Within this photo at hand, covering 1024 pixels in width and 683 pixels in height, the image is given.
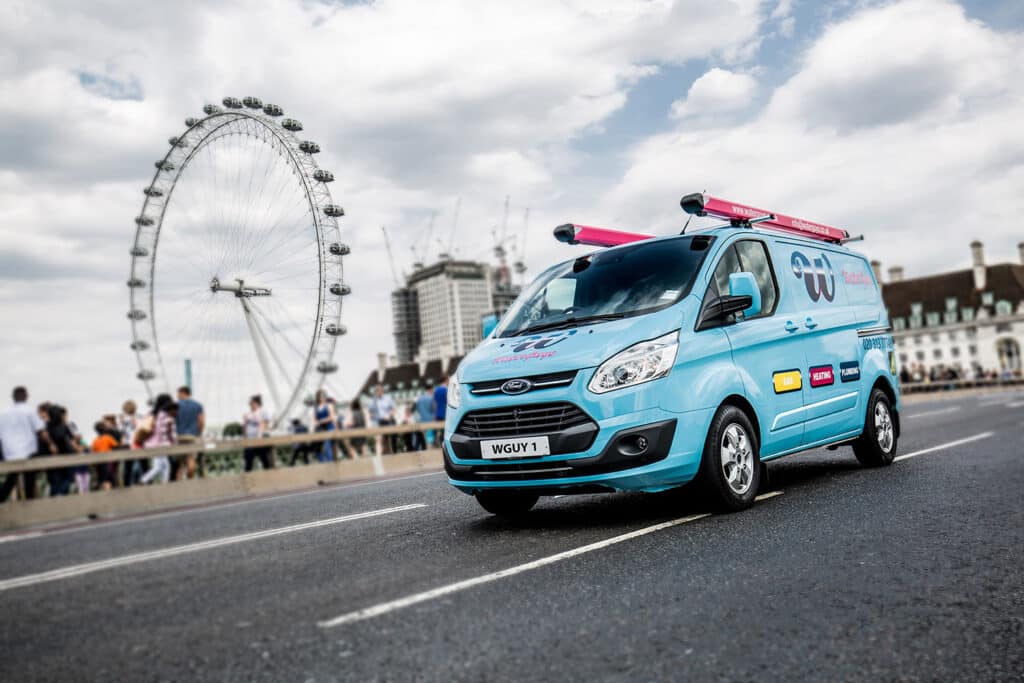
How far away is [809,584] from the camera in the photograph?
466cm

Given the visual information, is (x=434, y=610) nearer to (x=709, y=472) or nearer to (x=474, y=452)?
(x=474, y=452)

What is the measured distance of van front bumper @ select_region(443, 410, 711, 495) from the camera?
6.17m

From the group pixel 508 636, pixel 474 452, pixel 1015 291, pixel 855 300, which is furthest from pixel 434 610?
pixel 1015 291

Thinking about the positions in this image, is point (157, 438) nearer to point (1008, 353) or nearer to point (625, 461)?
point (625, 461)

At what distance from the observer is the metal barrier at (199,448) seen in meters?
11.9

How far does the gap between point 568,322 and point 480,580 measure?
272cm

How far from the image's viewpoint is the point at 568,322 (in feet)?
23.4

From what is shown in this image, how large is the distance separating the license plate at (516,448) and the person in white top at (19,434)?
872 cm

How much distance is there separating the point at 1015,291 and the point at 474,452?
113961 millimetres

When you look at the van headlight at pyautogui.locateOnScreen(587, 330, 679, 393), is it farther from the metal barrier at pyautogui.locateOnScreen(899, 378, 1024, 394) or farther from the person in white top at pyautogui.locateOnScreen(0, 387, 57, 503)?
the metal barrier at pyautogui.locateOnScreen(899, 378, 1024, 394)

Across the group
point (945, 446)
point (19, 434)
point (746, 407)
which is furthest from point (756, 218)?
point (19, 434)

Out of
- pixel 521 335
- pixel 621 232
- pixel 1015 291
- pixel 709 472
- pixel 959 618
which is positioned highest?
pixel 1015 291

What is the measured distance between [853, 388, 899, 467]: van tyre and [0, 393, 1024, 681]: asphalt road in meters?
1.70

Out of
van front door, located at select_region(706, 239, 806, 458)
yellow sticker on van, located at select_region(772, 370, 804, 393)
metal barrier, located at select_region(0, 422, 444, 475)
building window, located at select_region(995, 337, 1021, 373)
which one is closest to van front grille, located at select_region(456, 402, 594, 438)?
van front door, located at select_region(706, 239, 806, 458)
